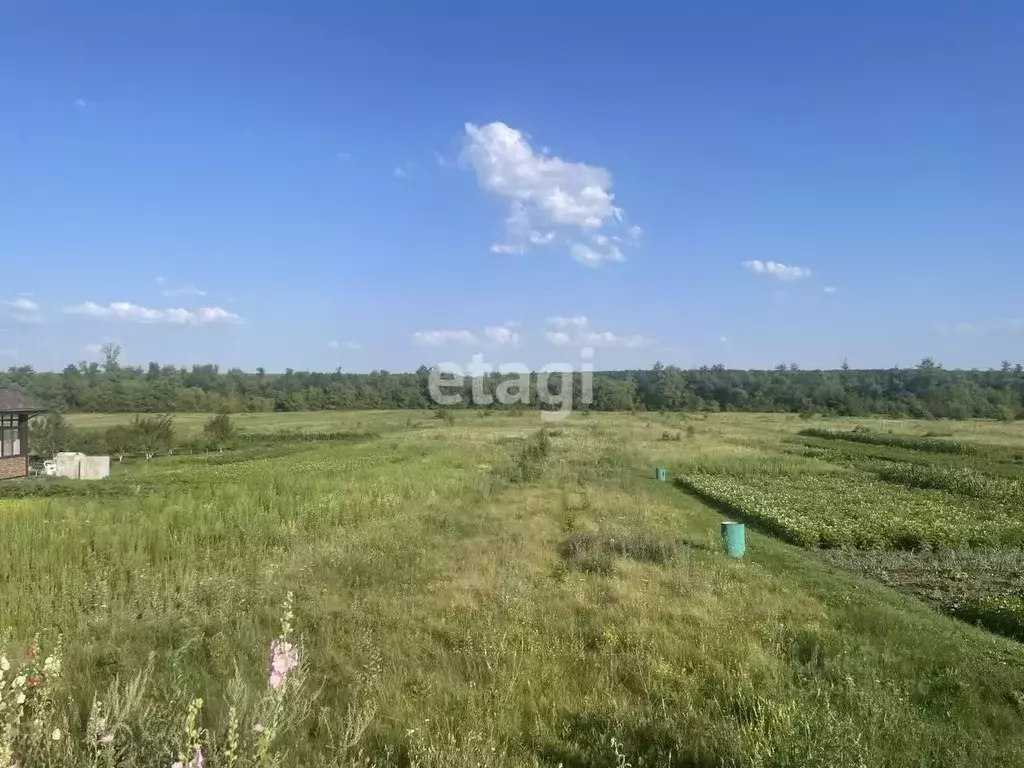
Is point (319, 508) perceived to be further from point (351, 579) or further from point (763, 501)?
point (763, 501)

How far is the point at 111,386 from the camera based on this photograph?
3597 inches

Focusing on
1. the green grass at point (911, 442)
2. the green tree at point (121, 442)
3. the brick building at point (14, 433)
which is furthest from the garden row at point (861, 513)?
the green tree at point (121, 442)

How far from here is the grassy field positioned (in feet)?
Result: 14.2

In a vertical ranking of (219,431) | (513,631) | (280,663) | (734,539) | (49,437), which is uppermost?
(280,663)

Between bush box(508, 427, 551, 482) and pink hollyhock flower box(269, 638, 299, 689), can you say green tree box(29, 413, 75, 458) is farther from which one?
pink hollyhock flower box(269, 638, 299, 689)

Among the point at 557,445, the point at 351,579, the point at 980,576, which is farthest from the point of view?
the point at 557,445

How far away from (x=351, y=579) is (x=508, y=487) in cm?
1187

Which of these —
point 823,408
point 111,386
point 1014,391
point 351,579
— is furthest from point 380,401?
point 351,579

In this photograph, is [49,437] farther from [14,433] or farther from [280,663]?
[280,663]

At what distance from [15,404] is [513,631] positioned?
31.2 metres

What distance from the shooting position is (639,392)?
118 meters

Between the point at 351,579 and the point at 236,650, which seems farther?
the point at 351,579

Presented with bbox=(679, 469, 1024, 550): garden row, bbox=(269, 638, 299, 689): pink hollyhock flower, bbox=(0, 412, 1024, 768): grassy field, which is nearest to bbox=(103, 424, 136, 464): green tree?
→ bbox=(0, 412, 1024, 768): grassy field

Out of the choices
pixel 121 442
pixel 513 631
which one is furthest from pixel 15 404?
pixel 513 631
